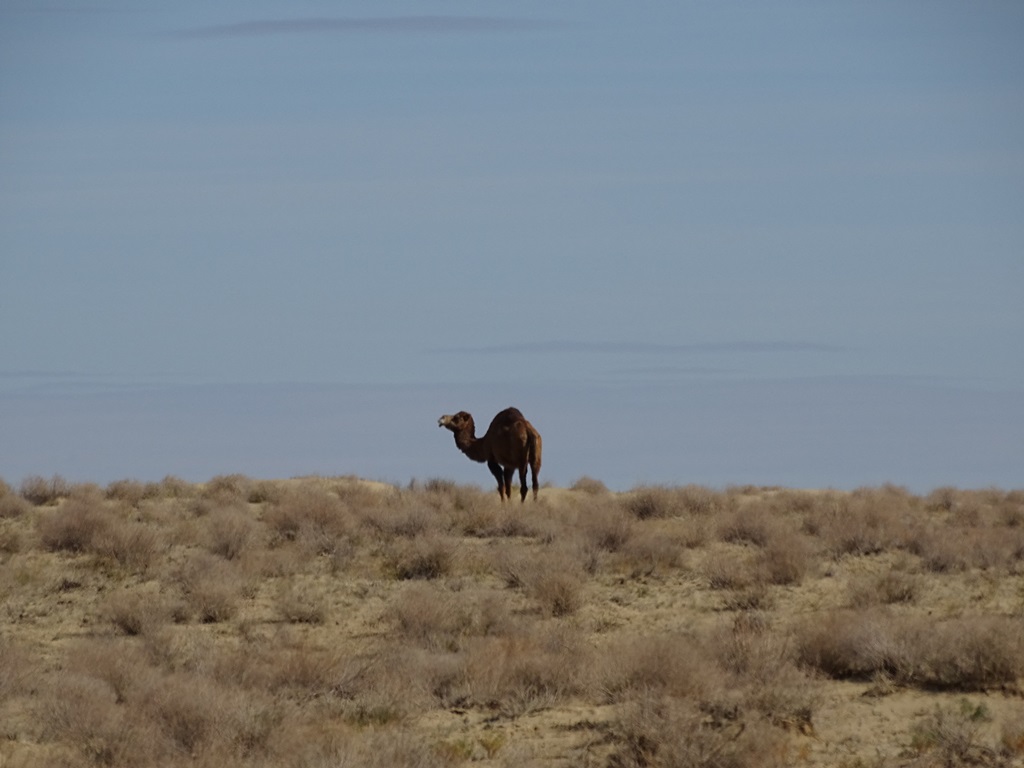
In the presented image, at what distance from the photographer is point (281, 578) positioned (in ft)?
59.8

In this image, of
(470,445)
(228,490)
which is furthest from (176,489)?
(470,445)

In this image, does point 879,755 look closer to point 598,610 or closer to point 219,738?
point 219,738

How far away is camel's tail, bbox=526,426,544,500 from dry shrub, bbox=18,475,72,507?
8.40 meters

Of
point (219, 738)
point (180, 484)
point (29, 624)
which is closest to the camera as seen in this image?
point (219, 738)

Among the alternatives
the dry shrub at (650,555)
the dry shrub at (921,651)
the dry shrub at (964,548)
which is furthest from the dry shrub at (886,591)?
the dry shrub at (650,555)

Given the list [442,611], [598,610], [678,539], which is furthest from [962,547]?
[442,611]

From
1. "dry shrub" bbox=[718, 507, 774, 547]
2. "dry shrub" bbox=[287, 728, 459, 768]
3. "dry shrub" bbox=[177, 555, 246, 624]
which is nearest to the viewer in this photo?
"dry shrub" bbox=[287, 728, 459, 768]

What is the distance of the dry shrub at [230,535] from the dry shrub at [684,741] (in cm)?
1050

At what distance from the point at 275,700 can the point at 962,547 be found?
1072cm

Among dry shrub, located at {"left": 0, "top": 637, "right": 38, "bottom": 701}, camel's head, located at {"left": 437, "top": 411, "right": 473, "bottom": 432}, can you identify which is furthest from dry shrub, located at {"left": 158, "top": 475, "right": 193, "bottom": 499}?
dry shrub, located at {"left": 0, "top": 637, "right": 38, "bottom": 701}

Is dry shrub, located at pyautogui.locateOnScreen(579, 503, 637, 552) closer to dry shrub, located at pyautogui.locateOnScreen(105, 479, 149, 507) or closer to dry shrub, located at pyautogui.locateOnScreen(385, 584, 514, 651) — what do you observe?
dry shrub, located at pyautogui.locateOnScreen(385, 584, 514, 651)

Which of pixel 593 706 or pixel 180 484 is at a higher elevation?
pixel 180 484

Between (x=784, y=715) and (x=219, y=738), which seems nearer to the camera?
(x=219, y=738)

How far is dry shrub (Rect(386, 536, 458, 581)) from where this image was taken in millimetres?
18250
